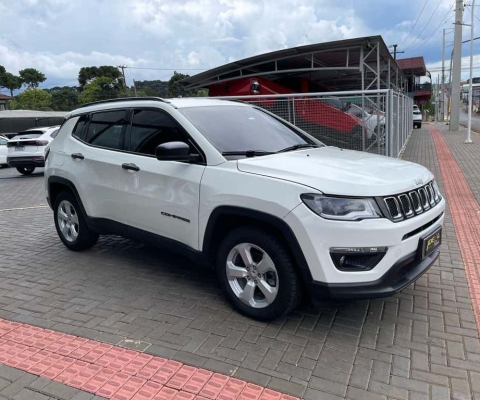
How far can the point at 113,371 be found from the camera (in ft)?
9.68

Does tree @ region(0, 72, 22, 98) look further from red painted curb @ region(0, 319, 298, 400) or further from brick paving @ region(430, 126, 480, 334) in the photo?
red painted curb @ region(0, 319, 298, 400)

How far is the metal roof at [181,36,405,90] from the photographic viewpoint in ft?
48.2

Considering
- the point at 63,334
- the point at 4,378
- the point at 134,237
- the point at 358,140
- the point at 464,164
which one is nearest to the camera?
the point at 4,378

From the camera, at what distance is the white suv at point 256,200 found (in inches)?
119

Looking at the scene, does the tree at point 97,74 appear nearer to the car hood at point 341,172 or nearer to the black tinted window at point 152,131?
the black tinted window at point 152,131

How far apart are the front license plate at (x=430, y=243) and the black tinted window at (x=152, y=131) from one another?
2143 mm

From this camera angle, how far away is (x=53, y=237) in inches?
248

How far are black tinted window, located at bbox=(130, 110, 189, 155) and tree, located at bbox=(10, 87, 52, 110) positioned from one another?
2400 inches

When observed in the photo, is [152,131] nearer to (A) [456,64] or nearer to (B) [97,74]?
(A) [456,64]

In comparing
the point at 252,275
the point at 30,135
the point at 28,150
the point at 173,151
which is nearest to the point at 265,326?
the point at 252,275

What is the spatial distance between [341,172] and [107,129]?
2.78 m

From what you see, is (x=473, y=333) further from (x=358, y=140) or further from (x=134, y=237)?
(x=358, y=140)

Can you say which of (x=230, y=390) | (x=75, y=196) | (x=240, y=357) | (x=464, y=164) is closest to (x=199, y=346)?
(x=240, y=357)

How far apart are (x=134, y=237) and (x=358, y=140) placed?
6.32m
